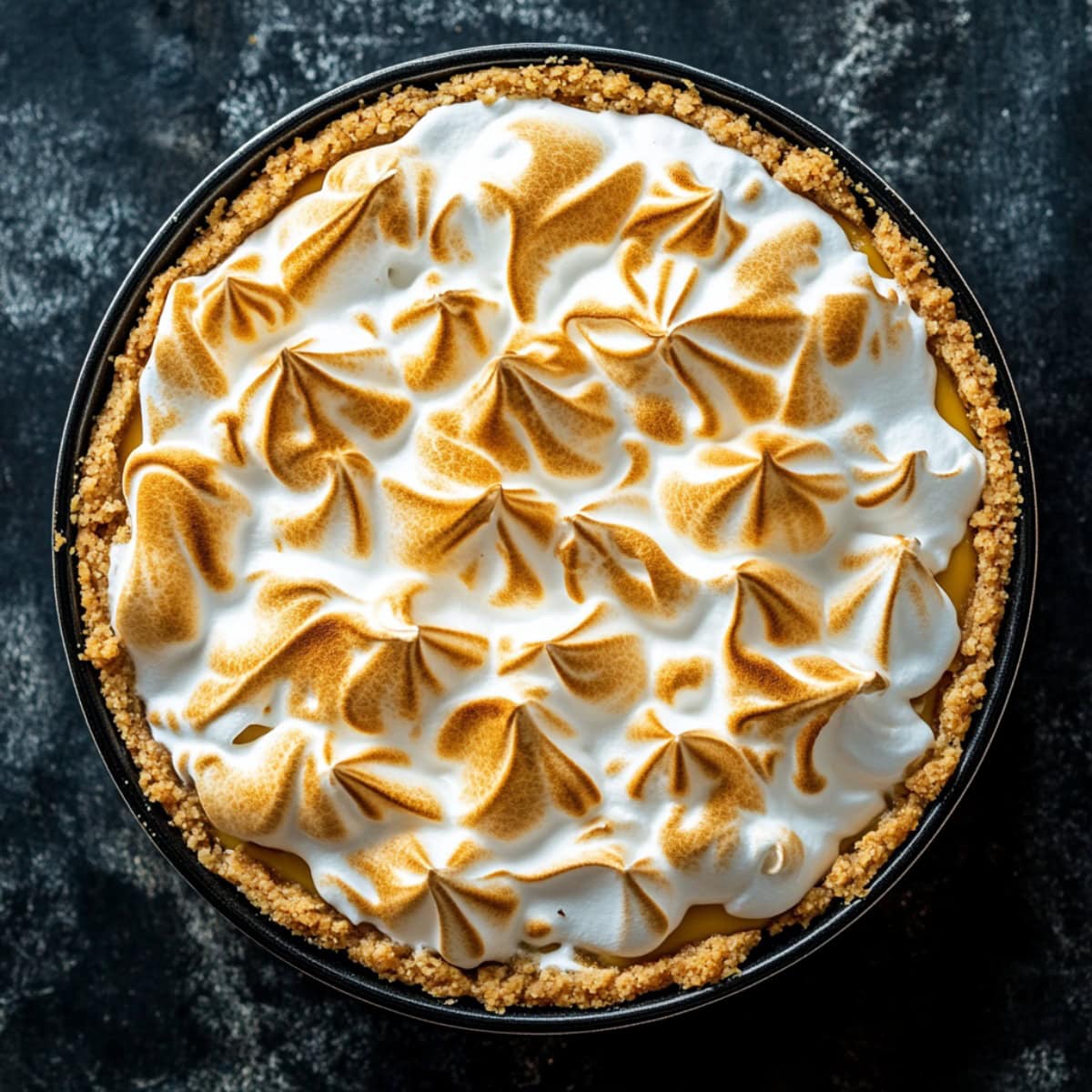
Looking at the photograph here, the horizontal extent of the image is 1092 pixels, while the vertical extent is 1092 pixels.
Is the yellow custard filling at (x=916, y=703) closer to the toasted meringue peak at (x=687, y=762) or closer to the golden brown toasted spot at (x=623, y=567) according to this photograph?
the toasted meringue peak at (x=687, y=762)

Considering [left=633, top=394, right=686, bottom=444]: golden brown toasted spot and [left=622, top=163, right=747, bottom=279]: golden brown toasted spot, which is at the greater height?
[left=622, top=163, right=747, bottom=279]: golden brown toasted spot

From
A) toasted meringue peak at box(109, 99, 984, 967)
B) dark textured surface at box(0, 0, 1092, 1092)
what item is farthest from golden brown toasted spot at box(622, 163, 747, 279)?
dark textured surface at box(0, 0, 1092, 1092)

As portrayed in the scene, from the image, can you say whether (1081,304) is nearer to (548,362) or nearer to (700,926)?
(548,362)

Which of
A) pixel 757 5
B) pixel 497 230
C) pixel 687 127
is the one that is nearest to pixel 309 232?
pixel 497 230

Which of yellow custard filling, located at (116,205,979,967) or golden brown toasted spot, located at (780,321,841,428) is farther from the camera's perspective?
yellow custard filling, located at (116,205,979,967)

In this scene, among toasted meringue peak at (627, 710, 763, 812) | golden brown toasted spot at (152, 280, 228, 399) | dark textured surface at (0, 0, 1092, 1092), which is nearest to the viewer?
toasted meringue peak at (627, 710, 763, 812)

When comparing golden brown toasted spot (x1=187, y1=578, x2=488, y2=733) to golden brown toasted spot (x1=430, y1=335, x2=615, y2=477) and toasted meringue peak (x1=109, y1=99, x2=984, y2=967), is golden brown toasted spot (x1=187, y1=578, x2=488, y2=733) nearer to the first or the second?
toasted meringue peak (x1=109, y1=99, x2=984, y2=967)

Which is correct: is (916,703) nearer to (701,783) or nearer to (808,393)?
(701,783)
